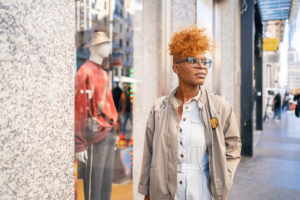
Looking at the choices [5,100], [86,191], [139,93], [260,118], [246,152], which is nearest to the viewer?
[5,100]

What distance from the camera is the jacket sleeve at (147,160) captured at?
2025 mm

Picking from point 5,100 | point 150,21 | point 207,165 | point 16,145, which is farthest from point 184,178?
point 150,21

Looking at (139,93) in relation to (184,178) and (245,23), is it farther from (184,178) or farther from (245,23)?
(245,23)

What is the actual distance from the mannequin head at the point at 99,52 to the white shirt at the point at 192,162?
4.24 feet

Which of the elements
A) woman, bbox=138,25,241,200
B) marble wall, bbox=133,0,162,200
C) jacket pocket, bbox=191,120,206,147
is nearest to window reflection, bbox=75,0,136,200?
marble wall, bbox=133,0,162,200

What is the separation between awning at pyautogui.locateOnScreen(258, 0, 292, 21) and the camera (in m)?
7.85

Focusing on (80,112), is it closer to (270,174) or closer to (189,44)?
(189,44)

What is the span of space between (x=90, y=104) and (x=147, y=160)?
0.91 metres

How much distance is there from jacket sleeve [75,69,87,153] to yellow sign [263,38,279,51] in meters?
8.57

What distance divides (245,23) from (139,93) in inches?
195

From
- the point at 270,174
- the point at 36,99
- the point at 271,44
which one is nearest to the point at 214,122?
the point at 36,99

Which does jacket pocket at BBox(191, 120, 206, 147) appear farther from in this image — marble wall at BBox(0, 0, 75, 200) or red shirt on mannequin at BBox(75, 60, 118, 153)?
red shirt on mannequin at BBox(75, 60, 118, 153)

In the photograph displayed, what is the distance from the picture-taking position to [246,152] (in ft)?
23.0

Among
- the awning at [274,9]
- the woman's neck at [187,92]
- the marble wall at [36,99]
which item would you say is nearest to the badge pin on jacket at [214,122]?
the woman's neck at [187,92]
